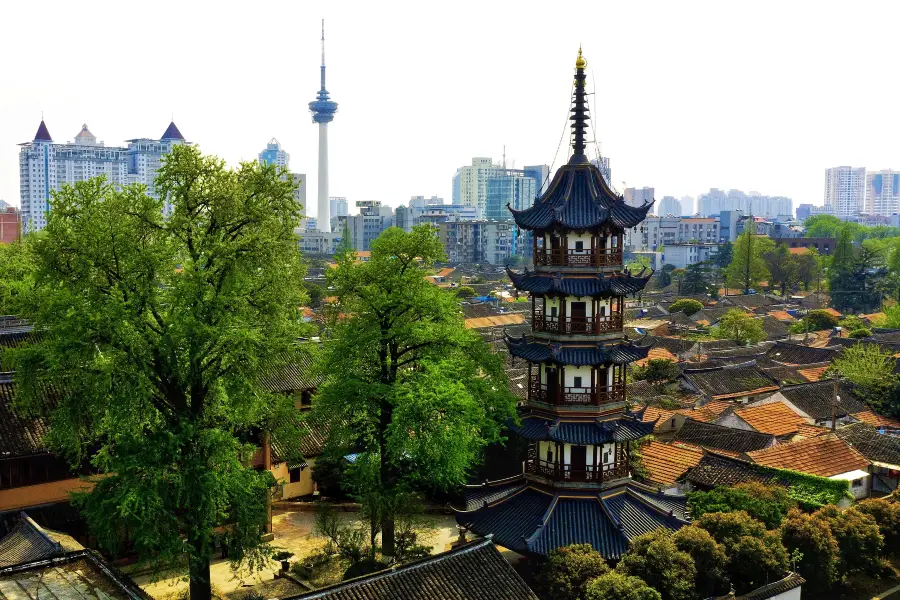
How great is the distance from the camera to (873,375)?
144ft

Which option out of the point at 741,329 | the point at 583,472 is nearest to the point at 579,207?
the point at 583,472

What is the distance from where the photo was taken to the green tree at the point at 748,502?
24703 millimetres

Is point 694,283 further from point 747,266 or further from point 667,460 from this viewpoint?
point 667,460

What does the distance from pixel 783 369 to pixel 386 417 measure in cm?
3426

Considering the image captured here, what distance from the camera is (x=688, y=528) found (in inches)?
858

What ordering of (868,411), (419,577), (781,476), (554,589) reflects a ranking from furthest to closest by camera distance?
1. (868,411)
2. (781,476)
3. (554,589)
4. (419,577)

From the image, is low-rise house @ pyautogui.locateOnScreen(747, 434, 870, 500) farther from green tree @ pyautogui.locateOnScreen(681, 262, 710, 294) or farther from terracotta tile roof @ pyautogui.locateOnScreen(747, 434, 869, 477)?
green tree @ pyautogui.locateOnScreen(681, 262, 710, 294)

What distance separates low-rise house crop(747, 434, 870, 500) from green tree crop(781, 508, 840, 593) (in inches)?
A: 252

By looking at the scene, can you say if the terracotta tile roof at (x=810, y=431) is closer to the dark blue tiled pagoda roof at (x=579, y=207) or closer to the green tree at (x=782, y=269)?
the dark blue tiled pagoda roof at (x=579, y=207)

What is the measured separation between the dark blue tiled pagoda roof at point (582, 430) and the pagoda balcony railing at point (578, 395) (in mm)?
544

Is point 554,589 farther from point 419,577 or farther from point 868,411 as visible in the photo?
point 868,411

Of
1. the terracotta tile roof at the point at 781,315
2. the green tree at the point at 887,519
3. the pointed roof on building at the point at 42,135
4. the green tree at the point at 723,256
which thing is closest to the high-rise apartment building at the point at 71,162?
the pointed roof on building at the point at 42,135

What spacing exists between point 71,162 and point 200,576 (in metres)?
169

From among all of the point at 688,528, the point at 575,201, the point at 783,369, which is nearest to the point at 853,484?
the point at 688,528
